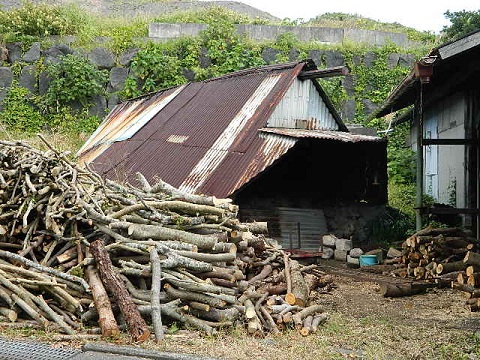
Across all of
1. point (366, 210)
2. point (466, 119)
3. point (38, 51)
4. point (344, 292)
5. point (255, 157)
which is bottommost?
point (344, 292)

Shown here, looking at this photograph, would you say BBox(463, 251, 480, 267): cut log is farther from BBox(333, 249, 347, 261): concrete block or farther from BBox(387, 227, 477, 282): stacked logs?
BBox(333, 249, 347, 261): concrete block

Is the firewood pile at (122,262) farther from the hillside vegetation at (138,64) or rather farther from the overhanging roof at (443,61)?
the hillside vegetation at (138,64)

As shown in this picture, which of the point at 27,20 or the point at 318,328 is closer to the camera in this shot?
the point at 318,328

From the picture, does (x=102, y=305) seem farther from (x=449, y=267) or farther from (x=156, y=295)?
(x=449, y=267)

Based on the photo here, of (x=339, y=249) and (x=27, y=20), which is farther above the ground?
(x=27, y=20)

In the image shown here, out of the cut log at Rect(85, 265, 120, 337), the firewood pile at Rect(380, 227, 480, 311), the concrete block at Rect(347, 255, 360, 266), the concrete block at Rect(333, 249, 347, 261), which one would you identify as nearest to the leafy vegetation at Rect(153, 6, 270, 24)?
the concrete block at Rect(333, 249, 347, 261)

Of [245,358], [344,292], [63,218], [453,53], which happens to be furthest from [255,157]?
[245,358]

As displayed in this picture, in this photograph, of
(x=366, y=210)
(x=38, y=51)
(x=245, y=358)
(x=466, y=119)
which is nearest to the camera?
(x=245, y=358)

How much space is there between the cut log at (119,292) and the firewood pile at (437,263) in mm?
4676

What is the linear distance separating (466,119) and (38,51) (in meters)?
17.2

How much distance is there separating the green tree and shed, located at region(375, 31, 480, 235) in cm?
607

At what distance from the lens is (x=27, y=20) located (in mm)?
25141

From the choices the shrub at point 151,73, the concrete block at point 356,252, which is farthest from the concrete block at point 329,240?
the shrub at point 151,73

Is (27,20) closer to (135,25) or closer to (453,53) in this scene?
(135,25)
